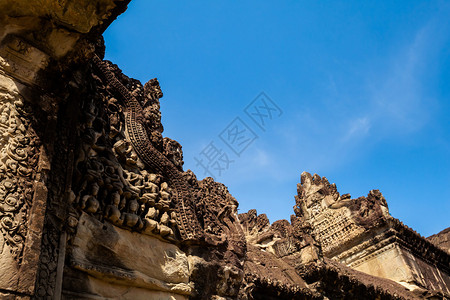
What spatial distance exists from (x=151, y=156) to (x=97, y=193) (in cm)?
114

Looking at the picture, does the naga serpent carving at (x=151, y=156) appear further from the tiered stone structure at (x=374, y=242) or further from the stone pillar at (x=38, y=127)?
the tiered stone structure at (x=374, y=242)

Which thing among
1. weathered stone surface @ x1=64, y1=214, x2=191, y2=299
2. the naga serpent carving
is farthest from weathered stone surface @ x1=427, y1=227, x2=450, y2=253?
weathered stone surface @ x1=64, y1=214, x2=191, y2=299

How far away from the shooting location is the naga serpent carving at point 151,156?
4753mm

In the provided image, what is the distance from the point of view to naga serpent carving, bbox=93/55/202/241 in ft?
15.6

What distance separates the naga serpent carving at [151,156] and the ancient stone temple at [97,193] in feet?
0.05

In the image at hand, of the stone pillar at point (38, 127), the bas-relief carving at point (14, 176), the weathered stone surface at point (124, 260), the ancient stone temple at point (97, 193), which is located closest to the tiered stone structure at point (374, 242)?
the ancient stone temple at point (97, 193)

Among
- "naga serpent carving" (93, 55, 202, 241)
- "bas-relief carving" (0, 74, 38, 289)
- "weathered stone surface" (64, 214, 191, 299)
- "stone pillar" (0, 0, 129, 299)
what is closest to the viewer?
"bas-relief carving" (0, 74, 38, 289)

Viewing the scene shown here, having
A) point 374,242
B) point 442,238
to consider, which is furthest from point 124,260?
point 442,238

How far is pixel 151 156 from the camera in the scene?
4883mm

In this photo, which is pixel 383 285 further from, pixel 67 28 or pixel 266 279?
pixel 67 28

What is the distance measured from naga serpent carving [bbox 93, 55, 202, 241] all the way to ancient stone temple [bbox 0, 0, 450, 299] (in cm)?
1

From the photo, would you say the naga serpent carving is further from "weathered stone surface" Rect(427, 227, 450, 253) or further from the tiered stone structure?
"weathered stone surface" Rect(427, 227, 450, 253)

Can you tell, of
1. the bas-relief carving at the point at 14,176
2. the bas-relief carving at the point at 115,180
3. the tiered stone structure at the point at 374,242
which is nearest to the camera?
the bas-relief carving at the point at 14,176

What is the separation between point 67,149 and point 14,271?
44.2 inches
